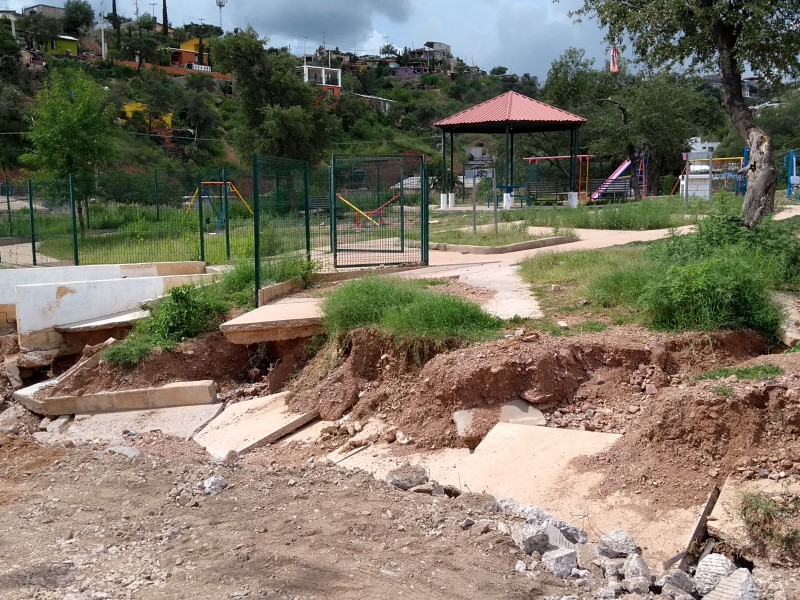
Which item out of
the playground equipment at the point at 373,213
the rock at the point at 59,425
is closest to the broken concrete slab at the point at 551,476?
the rock at the point at 59,425

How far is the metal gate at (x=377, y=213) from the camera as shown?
1306cm

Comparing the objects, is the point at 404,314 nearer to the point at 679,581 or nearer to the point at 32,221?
the point at 679,581

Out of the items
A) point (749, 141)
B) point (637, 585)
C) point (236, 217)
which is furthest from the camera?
point (236, 217)

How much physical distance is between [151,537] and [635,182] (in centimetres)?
3202

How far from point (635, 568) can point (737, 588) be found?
534 millimetres

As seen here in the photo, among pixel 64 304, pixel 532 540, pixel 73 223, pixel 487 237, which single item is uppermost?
pixel 73 223

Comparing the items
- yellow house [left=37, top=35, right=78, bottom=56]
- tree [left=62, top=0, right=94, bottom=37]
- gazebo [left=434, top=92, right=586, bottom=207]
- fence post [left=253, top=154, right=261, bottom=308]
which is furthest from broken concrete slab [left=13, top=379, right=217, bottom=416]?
tree [left=62, top=0, right=94, bottom=37]

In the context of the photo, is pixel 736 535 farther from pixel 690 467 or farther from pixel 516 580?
pixel 516 580

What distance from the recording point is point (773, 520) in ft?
16.1

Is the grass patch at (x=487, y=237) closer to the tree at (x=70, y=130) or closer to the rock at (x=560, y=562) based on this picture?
the rock at (x=560, y=562)

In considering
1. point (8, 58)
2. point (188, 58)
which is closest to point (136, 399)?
point (8, 58)

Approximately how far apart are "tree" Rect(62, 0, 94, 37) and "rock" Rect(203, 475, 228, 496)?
8831 centimetres

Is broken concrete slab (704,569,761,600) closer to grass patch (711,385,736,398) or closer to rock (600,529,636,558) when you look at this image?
rock (600,529,636,558)

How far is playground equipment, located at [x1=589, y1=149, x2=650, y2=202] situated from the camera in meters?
32.4
